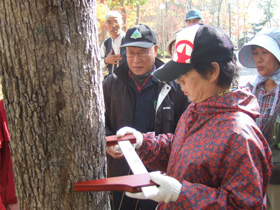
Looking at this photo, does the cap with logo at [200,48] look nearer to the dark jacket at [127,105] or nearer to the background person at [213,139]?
the background person at [213,139]

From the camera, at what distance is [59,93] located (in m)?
1.18

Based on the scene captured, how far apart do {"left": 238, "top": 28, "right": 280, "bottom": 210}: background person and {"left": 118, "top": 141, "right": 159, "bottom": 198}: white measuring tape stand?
4.00 feet

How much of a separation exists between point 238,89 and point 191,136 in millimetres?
364

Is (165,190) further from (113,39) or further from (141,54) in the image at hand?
(113,39)

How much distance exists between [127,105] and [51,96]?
3.85 ft

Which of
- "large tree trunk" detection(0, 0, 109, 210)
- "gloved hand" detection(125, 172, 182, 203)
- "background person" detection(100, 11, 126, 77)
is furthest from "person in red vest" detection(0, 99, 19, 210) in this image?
"background person" detection(100, 11, 126, 77)

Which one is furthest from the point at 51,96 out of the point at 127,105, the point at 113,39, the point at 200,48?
the point at 113,39

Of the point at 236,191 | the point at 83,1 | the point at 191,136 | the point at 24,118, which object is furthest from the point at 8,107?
the point at 236,191

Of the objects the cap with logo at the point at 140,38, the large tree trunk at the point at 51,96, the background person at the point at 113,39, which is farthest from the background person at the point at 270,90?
the background person at the point at 113,39

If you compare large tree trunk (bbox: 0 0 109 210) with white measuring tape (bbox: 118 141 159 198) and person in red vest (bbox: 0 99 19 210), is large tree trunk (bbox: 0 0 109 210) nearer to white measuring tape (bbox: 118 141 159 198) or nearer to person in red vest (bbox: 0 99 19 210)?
white measuring tape (bbox: 118 141 159 198)

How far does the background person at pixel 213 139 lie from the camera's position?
3.96 feet

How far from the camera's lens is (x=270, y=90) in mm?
2242

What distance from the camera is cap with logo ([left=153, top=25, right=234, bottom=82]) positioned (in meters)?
1.38

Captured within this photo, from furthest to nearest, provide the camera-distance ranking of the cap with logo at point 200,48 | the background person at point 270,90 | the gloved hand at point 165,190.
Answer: the background person at point 270,90 < the cap with logo at point 200,48 < the gloved hand at point 165,190
